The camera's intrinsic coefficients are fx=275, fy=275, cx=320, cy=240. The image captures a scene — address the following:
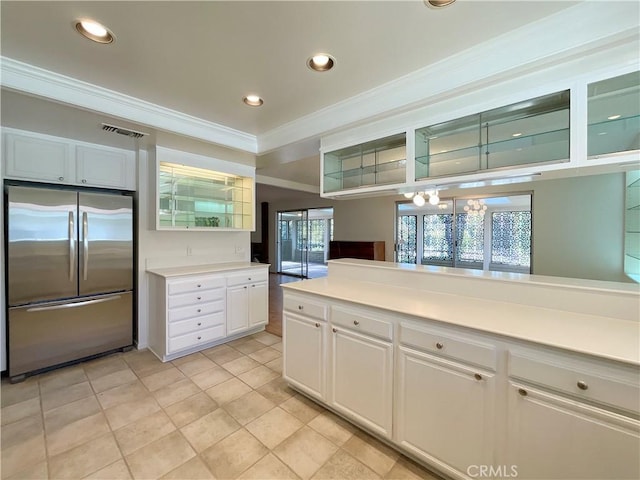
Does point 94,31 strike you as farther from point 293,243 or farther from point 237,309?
point 293,243

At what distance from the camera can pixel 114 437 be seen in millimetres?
1908

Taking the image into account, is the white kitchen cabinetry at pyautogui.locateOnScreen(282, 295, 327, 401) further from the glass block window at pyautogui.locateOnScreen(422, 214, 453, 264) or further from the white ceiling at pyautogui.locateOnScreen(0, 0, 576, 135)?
the glass block window at pyautogui.locateOnScreen(422, 214, 453, 264)

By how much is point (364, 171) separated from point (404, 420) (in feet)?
6.70

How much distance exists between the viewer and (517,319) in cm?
155

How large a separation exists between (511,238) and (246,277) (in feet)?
16.7

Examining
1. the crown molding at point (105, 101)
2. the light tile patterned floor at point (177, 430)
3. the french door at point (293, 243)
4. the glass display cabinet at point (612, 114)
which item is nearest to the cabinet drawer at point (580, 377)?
the light tile patterned floor at point (177, 430)

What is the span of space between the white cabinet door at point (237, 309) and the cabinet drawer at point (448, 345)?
2.42m

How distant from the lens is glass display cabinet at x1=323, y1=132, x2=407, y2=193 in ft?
7.90

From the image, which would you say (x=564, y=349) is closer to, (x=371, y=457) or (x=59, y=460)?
(x=371, y=457)

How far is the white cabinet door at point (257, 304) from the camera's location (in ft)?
12.2

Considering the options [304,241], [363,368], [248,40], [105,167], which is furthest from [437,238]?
[105,167]

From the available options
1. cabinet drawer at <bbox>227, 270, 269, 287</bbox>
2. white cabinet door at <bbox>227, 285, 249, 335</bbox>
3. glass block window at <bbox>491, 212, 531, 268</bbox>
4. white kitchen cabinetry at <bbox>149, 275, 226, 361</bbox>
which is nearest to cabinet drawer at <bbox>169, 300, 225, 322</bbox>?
white kitchen cabinetry at <bbox>149, 275, 226, 361</bbox>

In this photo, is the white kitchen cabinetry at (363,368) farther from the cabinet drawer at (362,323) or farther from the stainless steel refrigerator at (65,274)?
the stainless steel refrigerator at (65,274)

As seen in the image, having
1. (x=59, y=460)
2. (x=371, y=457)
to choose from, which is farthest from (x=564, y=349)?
(x=59, y=460)
